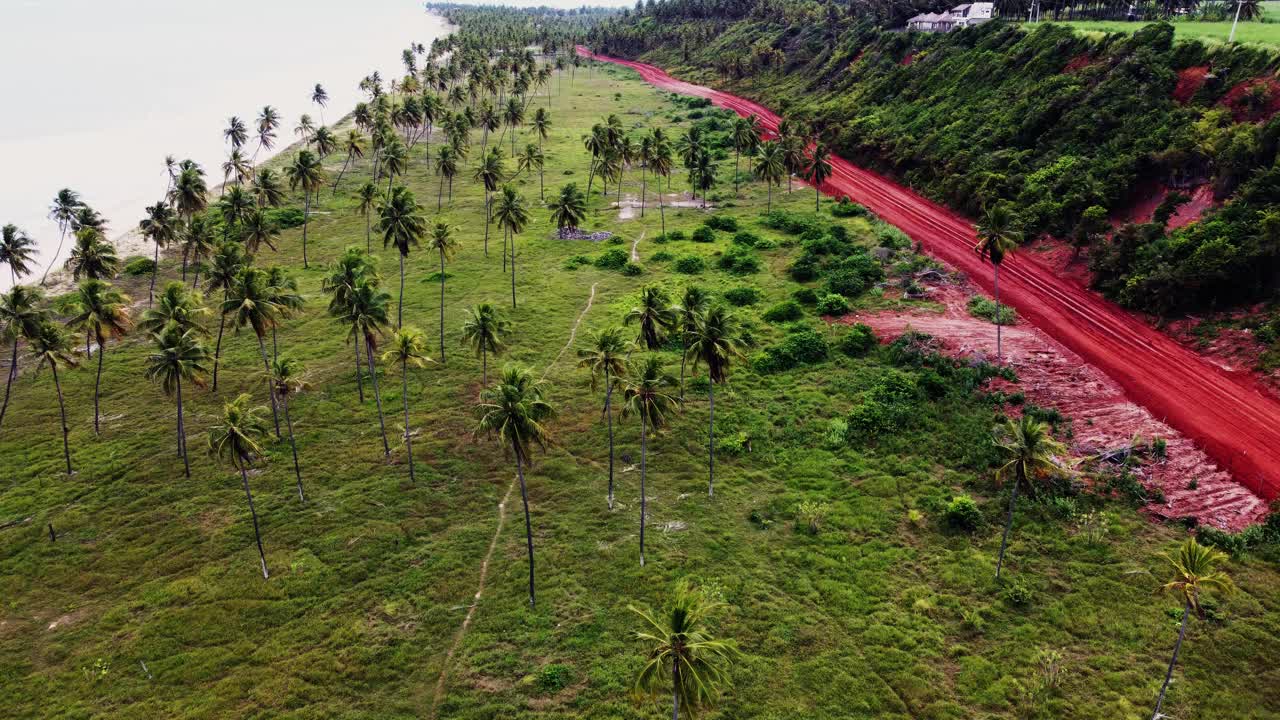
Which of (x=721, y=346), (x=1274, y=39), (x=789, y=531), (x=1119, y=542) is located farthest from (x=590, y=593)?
(x=1274, y=39)

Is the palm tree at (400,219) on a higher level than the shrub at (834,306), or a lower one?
higher

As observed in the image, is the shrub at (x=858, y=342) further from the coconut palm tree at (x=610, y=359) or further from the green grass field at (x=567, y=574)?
the coconut palm tree at (x=610, y=359)

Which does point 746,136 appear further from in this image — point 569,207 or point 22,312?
point 22,312

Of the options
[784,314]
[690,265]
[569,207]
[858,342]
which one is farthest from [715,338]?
[569,207]

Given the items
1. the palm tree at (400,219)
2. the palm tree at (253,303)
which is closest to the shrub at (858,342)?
the palm tree at (400,219)

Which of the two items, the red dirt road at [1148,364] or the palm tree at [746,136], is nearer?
A: the red dirt road at [1148,364]

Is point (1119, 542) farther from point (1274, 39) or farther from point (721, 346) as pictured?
point (1274, 39)

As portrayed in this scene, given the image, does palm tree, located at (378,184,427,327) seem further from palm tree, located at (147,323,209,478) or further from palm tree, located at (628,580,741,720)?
palm tree, located at (628,580,741,720)
